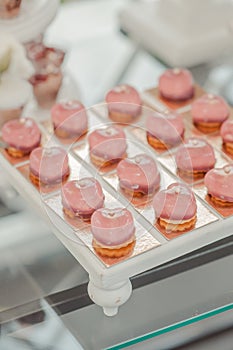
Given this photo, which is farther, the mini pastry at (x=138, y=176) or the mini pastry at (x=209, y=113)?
the mini pastry at (x=209, y=113)

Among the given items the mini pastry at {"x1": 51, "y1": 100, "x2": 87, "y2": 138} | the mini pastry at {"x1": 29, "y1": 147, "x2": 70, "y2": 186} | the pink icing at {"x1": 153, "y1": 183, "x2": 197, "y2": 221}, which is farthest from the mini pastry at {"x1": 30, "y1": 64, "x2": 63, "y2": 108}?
the pink icing at {"x1": 153, "y1": 183, "x2": 197, "y2": 221}

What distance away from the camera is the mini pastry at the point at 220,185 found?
3.43 feet

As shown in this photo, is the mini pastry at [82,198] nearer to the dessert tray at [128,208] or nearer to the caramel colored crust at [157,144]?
the dessert tray at [128,208]

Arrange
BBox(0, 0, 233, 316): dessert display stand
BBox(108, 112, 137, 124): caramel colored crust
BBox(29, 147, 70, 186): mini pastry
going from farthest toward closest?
BBox(108, 112, 137, 124): caramel colored crust, BBox(29, 147, 70, 186): mini pastry, BBox(0, 0, 233, 316): dessert display stand

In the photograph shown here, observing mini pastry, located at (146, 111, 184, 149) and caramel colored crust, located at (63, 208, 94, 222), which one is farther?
mini pastry, located at (146, 111, 184, 149)

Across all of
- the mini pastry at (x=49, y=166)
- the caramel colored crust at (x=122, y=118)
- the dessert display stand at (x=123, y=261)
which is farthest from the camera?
the caramel colored crust at (x=122, y=118)

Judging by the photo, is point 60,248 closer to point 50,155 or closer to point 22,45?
point 50,155

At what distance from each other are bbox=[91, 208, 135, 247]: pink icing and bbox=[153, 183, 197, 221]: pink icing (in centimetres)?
4

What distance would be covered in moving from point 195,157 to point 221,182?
6 centimetres

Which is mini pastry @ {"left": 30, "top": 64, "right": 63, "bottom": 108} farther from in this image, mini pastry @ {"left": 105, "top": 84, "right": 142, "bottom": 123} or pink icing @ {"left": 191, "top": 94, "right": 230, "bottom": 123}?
pink icing @ {"left": 191, "top": 94, "right": 230, "bottom": 123}

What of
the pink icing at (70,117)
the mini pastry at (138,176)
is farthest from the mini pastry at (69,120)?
the mini pastry at (138,176)

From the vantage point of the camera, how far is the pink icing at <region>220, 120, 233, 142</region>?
114 cm

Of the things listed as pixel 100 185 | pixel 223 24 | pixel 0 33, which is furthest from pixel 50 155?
pixel 223 24

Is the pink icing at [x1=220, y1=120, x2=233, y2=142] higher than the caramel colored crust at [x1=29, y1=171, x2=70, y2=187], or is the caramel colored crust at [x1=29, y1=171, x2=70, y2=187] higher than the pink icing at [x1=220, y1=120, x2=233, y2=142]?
the pink icing at [x1=220, y1=120, x2=233, y2=142]
